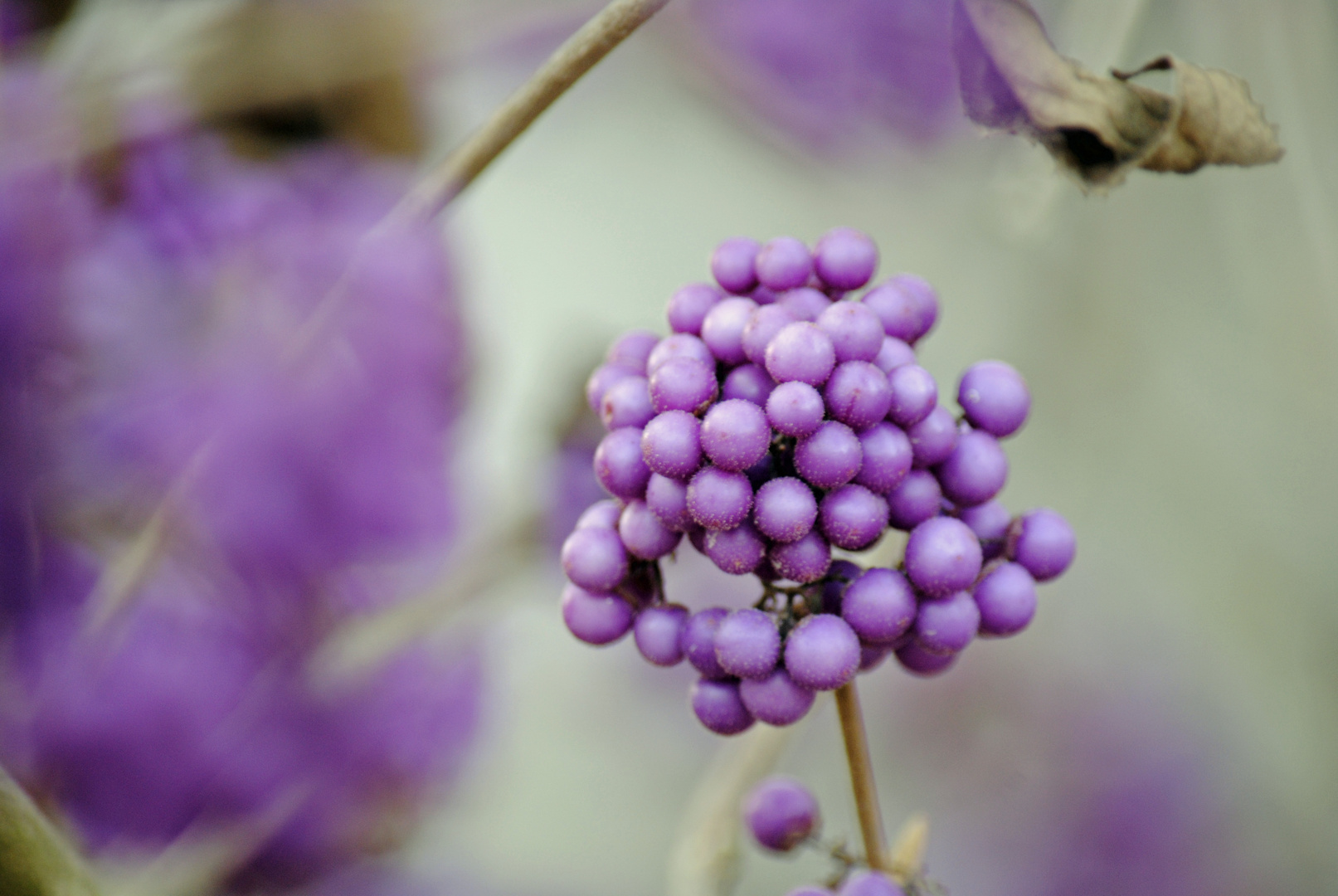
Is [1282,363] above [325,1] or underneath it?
underneath

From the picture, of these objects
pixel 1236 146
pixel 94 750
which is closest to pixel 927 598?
pixel 1236 146

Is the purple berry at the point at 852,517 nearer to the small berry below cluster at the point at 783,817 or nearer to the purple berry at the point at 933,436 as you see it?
the purple berry at the point at 933,436

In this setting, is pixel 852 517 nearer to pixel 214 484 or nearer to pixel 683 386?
pixel 683 386

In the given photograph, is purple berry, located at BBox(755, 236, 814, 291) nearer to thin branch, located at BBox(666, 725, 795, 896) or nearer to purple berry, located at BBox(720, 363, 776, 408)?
purple berry, located at BBox(720, 363, 776, 408)

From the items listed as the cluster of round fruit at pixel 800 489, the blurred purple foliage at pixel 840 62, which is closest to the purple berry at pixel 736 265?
the cluster of round fruit at pixel 800 489

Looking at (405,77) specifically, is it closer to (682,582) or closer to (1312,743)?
(682,582)

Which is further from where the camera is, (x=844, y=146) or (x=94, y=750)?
(x=844, y=146)
